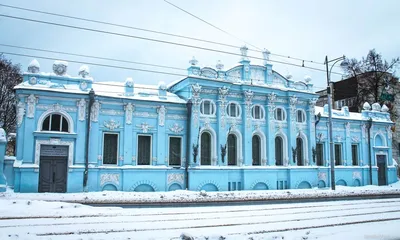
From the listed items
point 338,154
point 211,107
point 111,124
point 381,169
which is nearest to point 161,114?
point 111,124

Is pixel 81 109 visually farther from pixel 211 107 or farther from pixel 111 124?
pixel 211 107

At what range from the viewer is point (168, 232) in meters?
9.60

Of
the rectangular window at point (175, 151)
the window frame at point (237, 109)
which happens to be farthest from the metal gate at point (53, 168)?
A: the window frame at point (237, 109)

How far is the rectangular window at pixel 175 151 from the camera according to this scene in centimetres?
2291

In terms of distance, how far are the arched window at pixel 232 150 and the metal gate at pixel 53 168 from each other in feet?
32.8

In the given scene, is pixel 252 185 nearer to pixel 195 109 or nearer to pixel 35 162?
pixel 195 109

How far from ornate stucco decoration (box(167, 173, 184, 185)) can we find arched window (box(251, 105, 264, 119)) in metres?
6.61

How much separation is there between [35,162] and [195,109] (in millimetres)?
9334

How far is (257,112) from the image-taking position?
25703 mm

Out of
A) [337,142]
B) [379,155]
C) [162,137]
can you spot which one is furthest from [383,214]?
[379,155]

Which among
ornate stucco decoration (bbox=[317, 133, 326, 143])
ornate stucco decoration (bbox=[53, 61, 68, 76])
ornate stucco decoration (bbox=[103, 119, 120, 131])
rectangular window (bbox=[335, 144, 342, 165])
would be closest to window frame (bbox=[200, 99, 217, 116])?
ornate stucco decoration (bbox=[103, 119, 120, 131])

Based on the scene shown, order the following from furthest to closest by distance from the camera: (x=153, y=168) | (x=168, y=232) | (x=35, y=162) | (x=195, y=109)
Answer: (x=195, y=109) < (x=153, y=168) < (x=35, y=162) < (x=168, y=232)

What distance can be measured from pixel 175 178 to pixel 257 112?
24.3 feet

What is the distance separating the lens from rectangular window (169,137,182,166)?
22.9 m
